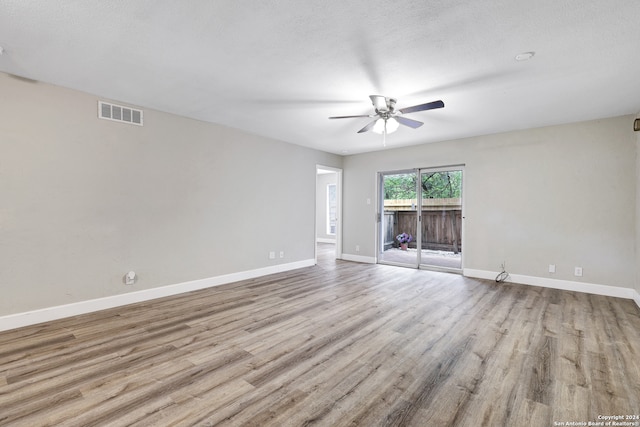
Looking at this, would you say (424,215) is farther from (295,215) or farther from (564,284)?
(295,215)

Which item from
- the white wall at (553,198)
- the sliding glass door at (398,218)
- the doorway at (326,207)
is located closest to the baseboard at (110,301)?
the sliding glass door at (398,218)

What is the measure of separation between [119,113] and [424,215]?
552cm

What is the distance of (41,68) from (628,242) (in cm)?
747

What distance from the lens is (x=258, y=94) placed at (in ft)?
11.1

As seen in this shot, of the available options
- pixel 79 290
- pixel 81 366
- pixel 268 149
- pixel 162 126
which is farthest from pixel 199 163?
pixel 81 366

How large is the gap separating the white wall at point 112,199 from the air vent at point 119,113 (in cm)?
8

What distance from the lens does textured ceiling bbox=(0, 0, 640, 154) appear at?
1.96 m

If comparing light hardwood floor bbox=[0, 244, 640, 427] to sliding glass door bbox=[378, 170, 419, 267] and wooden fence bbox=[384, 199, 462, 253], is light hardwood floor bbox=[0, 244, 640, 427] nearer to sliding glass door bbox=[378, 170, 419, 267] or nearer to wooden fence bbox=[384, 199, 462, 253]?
wooden fence bbox=[384, 199, 462, 253]

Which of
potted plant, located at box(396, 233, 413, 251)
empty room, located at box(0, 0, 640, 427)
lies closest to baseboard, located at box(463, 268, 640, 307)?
empty room, located at box(0, 0, 640, 427)

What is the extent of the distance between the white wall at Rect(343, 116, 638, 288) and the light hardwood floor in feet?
2.65

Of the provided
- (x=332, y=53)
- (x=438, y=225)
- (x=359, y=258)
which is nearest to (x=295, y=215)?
(x=359, y=258)

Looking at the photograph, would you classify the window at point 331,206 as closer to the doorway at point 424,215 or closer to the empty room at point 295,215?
the doorway at point 424,215

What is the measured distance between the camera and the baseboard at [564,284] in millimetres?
4023

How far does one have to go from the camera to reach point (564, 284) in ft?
14.5
